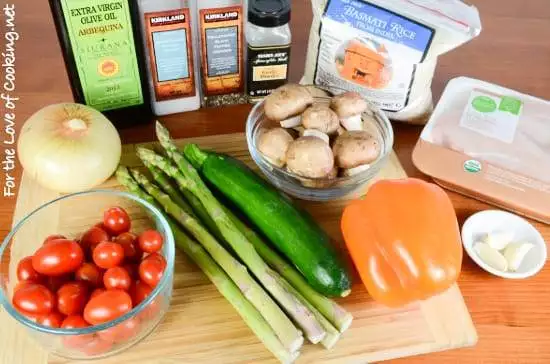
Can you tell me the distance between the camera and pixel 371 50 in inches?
38.3

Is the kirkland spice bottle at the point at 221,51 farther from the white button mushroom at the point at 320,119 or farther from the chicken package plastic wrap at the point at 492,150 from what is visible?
the chicken package plastic wrap at the point at 492,150

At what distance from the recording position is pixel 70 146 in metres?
0.87

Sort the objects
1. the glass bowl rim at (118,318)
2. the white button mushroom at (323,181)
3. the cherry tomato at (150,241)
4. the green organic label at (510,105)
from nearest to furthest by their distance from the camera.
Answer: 1. the glass bowl rim at (118,318)
2. the cherry tomato at (150,241)
3. the white button mushroom at (323,181)
4. the green organic label at (510,105)

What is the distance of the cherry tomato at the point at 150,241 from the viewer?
30.1 inches

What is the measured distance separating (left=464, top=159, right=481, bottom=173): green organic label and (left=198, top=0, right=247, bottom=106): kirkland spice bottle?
1.38ft

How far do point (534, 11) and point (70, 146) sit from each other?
109 centimetres

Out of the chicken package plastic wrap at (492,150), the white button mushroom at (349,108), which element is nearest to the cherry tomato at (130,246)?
the white button mushroom at (349,108)

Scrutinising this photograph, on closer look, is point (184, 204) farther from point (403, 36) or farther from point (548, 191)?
point (548, 191)

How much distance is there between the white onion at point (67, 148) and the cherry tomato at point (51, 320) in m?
0.24

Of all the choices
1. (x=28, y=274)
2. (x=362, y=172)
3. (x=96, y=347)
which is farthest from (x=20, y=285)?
(x=362, y=172)

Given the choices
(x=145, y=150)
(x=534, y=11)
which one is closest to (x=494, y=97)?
(x=534, y=11)

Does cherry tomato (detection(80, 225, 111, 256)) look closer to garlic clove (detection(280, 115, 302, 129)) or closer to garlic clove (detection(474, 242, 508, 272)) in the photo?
garlic clove (detection(280, 115, 302, 129))

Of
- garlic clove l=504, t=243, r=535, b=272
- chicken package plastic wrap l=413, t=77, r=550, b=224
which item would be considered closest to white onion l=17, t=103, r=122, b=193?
chicken package plastic wrap l=413, t=77, r=550, b=224

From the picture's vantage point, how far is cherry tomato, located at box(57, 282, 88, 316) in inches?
27.6
